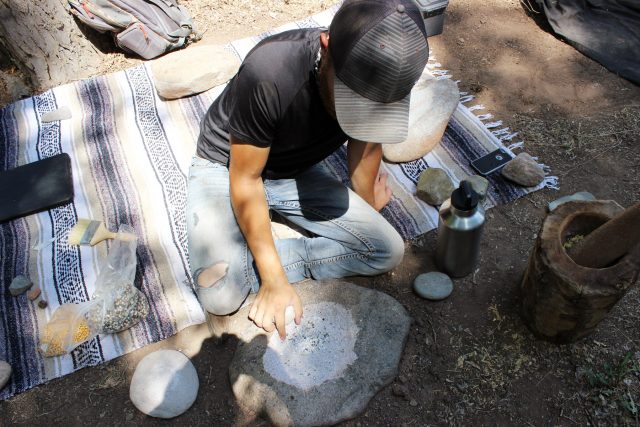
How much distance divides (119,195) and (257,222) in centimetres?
112

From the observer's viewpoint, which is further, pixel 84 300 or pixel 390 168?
pixel 390 168

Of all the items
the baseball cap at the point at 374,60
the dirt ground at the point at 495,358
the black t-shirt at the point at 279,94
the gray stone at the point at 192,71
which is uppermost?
the baseball cap at the point at 374,60

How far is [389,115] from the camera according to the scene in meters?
1.50

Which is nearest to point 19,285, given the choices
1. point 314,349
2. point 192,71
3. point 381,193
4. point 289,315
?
point 289,315

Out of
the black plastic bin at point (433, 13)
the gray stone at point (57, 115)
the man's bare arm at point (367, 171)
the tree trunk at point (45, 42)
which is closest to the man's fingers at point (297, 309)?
the man's bare arm at point (367, 171)

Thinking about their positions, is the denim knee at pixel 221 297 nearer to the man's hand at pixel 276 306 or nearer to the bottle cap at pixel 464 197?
the man's hand at pixel 276 306

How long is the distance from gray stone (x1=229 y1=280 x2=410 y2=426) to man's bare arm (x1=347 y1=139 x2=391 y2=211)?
0.50 m

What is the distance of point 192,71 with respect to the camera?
10.3 feet

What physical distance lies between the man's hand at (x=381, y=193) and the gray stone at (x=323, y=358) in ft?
1.68

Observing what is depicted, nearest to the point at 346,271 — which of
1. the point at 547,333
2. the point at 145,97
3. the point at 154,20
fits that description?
the point at 547,333

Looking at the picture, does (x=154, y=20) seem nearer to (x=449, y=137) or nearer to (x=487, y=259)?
(x=449, y=137)

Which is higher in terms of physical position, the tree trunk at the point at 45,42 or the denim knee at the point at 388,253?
the tree trunk at the point at 45,42

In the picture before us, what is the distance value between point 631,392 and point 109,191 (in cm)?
261

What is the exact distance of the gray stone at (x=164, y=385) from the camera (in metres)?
1.83
